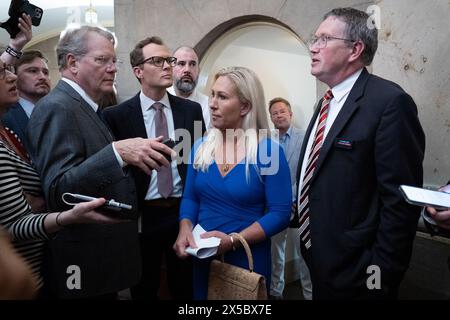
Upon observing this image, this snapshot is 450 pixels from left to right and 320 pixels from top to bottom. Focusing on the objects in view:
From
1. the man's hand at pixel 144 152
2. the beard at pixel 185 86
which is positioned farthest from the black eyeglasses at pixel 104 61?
the beard at pixel 185 86

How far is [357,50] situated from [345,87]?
191 mm

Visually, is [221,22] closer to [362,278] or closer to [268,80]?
[268,80]

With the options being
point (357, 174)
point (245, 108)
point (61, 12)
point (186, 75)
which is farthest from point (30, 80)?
point (61, 12)

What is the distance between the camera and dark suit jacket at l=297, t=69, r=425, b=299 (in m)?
1.79

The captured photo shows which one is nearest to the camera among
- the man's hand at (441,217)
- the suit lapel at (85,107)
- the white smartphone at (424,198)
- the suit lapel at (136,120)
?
the white smartphone at (424,198)

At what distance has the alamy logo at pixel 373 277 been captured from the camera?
1817 mm

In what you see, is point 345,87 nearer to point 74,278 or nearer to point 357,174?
point 357,174

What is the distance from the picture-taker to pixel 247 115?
7.82 feet

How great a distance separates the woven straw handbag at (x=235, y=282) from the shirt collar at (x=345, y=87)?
86cm

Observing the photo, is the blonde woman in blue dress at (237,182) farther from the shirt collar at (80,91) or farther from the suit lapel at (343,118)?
the shirt collar at (80,91)

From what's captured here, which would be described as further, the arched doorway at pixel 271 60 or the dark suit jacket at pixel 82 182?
the arched doorway at pixel 271 60

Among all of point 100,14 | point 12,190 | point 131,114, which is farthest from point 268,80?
point 100,14

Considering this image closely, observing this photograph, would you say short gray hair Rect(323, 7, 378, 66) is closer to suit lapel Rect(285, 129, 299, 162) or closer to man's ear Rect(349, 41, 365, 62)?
man's ear Rect(349, 41, 365, 62)

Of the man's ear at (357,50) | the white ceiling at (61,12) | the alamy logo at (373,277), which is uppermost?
the white ceiling at (61,12)
